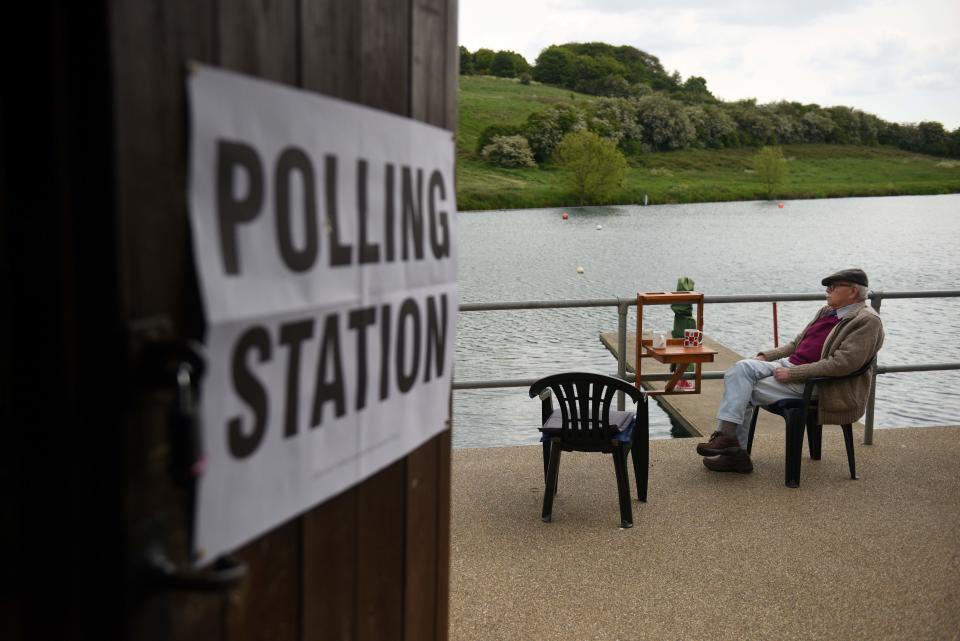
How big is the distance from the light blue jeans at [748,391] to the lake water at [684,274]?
437 cm

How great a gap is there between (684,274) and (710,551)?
2728cm

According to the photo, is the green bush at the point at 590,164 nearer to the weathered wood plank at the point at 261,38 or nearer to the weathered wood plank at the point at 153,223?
the weathered wood plank at the point at 261,38

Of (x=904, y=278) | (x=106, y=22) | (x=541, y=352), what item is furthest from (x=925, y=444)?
(x=904, y=278)

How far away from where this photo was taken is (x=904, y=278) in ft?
102

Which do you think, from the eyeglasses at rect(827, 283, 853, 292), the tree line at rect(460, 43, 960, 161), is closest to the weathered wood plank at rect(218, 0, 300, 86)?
the eyeglasses at rect(827, 283, 853, 292)

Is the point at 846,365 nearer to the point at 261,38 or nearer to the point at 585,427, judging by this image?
the point at 585,427

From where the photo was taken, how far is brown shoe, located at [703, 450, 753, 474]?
541cm

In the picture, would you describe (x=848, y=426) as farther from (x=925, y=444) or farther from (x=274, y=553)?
(x=274, y=553)

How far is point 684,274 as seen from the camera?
30672mm

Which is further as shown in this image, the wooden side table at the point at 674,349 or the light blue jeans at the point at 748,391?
the wooden side table at the point at 674,349

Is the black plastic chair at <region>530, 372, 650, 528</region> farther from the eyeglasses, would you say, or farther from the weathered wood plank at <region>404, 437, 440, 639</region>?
the weathered wood plank at <region>404, 437, 440, 639</region>

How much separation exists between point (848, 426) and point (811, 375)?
439 mm

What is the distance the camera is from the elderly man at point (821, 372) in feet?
17.0

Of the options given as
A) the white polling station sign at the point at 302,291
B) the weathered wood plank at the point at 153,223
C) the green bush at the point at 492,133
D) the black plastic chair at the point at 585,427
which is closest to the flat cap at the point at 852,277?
the black plastic chair at the point at 585,427
